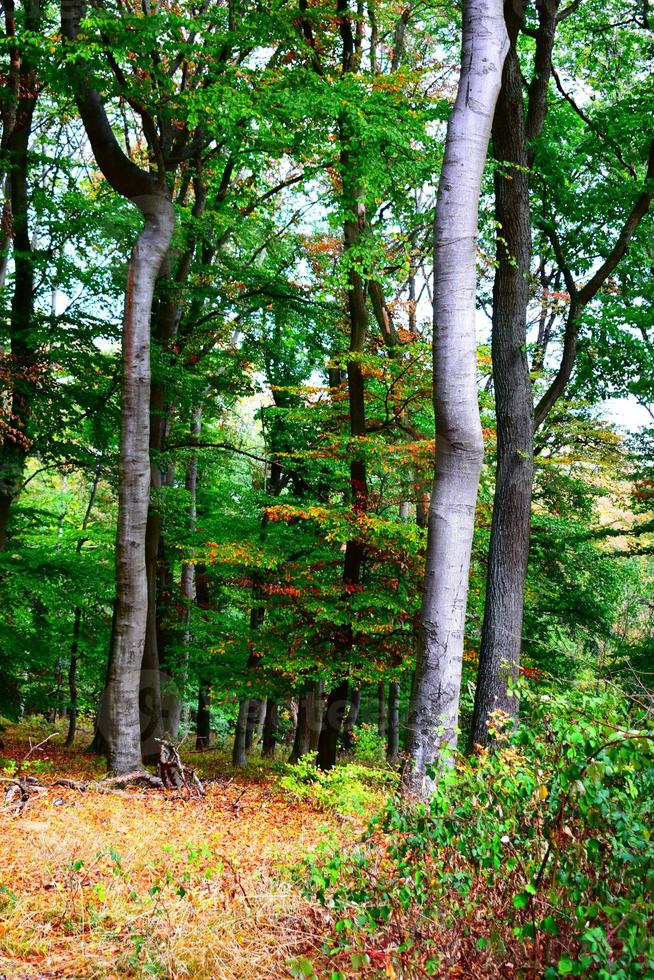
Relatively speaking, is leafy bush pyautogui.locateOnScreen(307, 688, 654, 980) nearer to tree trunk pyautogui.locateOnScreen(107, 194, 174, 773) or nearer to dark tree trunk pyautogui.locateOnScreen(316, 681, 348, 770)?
tree trunk pyautogui.locateOnScreen(107, 194, 174, 773)

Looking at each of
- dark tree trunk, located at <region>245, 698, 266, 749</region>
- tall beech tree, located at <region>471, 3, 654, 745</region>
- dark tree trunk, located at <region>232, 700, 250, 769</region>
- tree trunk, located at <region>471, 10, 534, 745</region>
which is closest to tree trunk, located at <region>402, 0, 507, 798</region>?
tall beech tree, located at <region>471, 3, 654, 745</region>

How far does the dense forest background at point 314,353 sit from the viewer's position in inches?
340

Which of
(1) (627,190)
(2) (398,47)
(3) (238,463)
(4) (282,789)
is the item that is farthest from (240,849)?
(3) (238,463)

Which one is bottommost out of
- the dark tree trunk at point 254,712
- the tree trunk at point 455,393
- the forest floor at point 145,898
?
the dark tree trunk at point 254,712

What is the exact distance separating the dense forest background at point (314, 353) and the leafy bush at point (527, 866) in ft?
1.42

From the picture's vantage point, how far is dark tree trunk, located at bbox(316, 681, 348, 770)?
11.3 meters

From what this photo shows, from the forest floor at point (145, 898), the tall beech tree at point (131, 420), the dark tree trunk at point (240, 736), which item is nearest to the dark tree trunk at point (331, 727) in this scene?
the tall beech tree at point (131, 420)

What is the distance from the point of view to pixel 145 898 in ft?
13.4

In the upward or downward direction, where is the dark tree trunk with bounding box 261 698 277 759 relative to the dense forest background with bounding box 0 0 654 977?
downward

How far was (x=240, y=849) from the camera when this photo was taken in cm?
561

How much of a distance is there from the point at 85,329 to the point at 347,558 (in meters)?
4.90

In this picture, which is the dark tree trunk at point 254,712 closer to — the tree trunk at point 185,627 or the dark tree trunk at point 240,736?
the dark tree trunk at point 240,736

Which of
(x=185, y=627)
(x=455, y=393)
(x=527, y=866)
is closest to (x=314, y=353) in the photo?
(x=185, y=627)

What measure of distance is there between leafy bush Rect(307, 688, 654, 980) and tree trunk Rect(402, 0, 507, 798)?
1.88 metres
